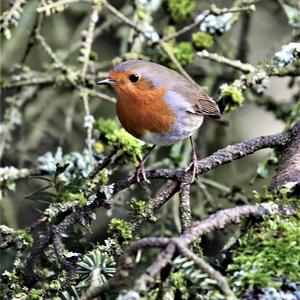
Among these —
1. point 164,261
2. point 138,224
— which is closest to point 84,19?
point 138,224

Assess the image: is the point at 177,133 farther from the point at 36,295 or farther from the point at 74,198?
the point at 36,295

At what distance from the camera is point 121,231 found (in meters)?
1.75

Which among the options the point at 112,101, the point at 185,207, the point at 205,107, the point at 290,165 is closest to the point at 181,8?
the point at 112,101

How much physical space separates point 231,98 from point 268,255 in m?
1.10

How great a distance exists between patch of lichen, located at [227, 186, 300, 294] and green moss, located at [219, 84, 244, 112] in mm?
908

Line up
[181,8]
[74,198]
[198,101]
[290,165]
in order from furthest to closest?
[181,8] → [198,101] → [74,198] → [290,165]

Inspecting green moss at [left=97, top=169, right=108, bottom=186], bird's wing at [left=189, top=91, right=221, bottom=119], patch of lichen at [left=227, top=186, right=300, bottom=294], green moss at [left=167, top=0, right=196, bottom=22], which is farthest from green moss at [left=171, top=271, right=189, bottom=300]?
green moss at [left=167, top=0, right=196, bottom=22]

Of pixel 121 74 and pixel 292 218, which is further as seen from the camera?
pixel 121 74

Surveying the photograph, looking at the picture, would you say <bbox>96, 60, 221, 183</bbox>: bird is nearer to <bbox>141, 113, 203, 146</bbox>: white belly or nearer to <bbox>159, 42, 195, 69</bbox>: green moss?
<bbox>141, 113, 203, 146</bbox>: white belly

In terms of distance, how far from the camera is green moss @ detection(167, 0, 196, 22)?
11.0 feet

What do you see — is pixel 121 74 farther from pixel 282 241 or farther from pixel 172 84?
pixel 282 241

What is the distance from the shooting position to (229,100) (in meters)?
2.51

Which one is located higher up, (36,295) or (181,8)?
(181,8)

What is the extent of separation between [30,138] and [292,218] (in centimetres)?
246
